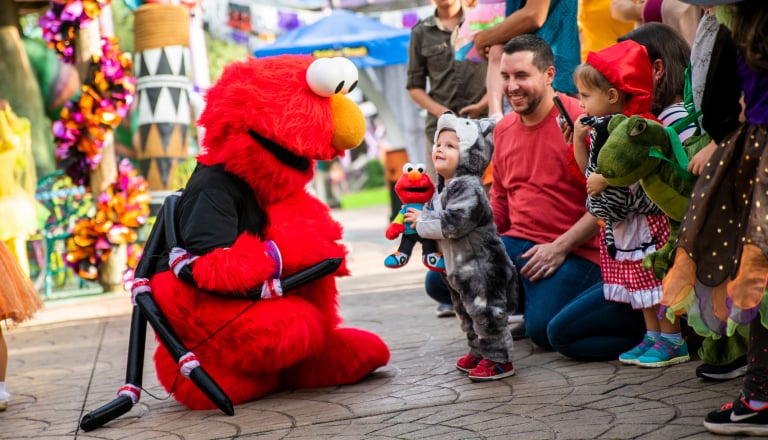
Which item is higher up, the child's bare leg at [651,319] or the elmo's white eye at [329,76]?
the elmo's white eye at [329,76]

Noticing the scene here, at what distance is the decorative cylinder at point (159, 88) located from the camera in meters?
8.69

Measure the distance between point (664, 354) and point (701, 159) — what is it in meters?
0.98

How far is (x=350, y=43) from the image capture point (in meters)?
13.5

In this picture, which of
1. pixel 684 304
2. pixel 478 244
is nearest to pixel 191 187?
pixel 478 244

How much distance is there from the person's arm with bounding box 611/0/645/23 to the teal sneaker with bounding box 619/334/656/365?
1834mm

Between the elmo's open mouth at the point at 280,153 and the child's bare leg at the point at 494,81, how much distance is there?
146 cm

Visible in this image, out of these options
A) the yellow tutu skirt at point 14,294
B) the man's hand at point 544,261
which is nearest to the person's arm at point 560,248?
the man's hand at point 544,261

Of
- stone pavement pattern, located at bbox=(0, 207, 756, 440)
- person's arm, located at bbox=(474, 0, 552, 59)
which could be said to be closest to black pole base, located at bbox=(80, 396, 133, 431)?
stone pavement pattern, located at bbox=(0, 207, 756, 440)

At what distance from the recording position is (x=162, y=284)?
3.81 metres

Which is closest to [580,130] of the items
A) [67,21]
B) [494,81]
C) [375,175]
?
[494,81]

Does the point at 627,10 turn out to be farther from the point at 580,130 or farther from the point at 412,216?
the point at 412,216

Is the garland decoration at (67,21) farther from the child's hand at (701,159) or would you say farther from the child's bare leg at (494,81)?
the child's hand at (701,159)

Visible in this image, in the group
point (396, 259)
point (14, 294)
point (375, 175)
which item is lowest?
point (375, 175)

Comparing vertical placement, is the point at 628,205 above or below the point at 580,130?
below
